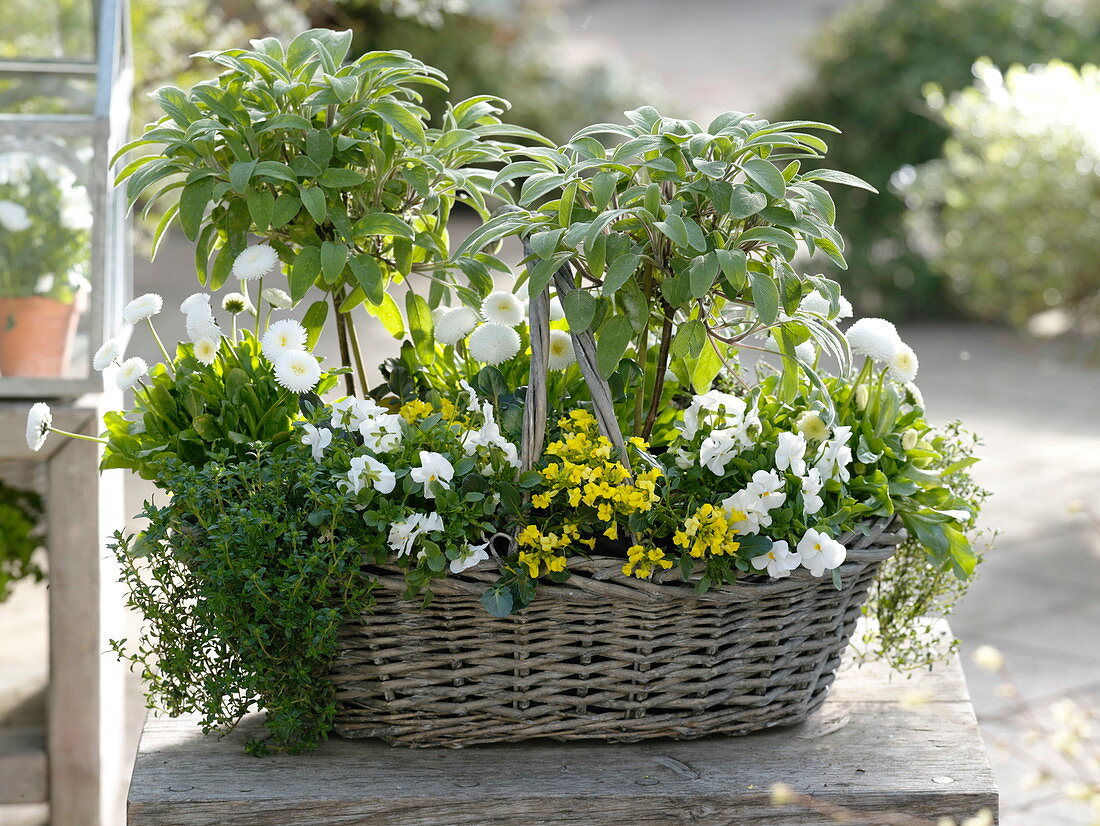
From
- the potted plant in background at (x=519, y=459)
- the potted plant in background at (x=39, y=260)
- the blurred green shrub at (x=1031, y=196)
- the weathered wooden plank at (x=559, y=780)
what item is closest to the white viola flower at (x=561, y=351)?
the potted plant in background at (x=519, y=459)

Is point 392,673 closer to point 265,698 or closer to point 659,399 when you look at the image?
point 265,698

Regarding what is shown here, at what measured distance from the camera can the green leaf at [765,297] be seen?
0.91 m

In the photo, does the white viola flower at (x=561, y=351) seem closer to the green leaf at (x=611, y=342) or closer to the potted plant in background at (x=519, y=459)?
the potted plant in background at (x=519, y=459)

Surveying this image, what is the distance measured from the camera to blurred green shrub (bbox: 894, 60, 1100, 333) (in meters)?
3.34

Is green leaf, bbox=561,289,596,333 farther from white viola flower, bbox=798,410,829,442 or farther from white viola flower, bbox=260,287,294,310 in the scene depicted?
white viola flower, bbox=260,287,294,310

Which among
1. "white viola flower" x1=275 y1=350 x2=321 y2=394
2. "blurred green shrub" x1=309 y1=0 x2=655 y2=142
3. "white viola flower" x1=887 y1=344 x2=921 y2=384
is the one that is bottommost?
"white viola flower" x1=887 y1=344 x2=921 y2=384

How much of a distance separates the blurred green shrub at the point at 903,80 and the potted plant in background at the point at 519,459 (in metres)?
5.14

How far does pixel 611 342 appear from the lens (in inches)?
37.9

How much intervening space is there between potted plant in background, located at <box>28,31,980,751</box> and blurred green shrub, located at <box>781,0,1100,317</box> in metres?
5.14

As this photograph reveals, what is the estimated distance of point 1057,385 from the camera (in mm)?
4980

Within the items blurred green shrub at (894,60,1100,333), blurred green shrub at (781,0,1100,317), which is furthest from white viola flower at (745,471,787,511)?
blurred green shrub at (781,0,1100,317)

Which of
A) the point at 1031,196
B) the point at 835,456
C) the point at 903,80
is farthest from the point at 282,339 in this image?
Answer: the point at 903,80

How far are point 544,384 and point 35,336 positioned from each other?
1082 mm

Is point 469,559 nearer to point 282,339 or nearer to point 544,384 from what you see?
point 544,384
